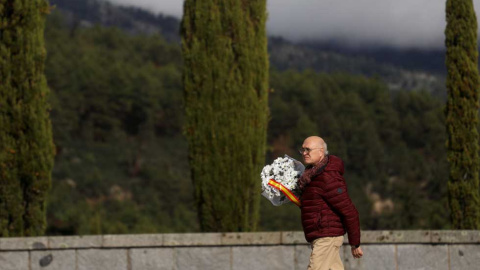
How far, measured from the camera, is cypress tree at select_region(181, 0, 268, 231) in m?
11.4

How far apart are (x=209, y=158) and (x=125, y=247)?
8.85 ft

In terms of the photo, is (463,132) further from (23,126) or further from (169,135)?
(169,135)

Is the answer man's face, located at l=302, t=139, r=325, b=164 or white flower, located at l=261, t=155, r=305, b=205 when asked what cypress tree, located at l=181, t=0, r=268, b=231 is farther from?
man's face, located at l=302, t=139, r=325, b=164

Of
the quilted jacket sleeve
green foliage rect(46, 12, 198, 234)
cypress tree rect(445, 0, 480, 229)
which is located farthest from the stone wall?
green foliage rect(46, 12, 198, 234)

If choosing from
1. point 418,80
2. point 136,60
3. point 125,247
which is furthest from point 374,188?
point 418,80

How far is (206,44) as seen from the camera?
11977 millimetres

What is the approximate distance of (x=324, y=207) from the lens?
16.7 ft

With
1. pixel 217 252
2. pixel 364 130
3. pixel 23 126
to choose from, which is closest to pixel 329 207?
pixel 217 252

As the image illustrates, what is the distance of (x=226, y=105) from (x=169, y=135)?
61167mm

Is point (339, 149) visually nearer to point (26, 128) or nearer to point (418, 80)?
point (26, 128)

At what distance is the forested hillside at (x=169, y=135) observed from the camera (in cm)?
5472

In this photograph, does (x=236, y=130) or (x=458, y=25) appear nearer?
(x=236, y=130)

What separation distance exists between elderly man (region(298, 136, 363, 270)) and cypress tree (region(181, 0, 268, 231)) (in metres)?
6.23

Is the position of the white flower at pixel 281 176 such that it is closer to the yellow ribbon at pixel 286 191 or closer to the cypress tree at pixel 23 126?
the yellow ribbon at pixel 286 191
